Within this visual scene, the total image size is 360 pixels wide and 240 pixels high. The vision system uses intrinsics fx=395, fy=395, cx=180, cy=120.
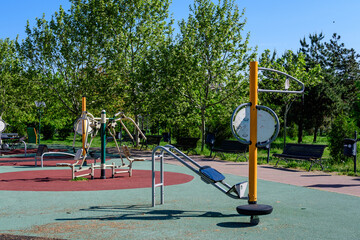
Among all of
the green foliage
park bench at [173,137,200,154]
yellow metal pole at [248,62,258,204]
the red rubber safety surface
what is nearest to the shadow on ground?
yellow metal pole at [248,62,258,204]

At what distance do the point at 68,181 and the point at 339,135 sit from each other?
10.3m

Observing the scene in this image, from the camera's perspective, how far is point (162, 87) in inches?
858

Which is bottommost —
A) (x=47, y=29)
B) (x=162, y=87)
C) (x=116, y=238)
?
(x=116, y=238)

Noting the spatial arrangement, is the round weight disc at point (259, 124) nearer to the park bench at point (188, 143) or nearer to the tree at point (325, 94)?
the park bench at point (188, 143)

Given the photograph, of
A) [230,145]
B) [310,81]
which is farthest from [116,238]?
[310,81]

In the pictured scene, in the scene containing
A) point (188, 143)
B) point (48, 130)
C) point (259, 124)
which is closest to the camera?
point (259, 124)

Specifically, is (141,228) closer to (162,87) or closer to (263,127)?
(263,127)

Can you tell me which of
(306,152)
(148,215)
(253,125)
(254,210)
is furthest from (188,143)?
(254,210)

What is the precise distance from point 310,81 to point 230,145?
12.5m

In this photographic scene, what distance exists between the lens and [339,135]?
15.2 metres

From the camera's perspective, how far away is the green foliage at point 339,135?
15102 mm

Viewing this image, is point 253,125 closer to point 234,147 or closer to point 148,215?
point 148,215

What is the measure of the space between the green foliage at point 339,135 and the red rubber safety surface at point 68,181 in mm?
7006

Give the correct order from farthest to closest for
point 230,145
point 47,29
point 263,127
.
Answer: point 47,29 → point 230,145 → point 263,127
